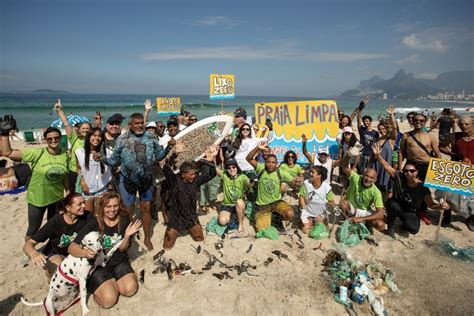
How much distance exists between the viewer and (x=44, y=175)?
3797 mm

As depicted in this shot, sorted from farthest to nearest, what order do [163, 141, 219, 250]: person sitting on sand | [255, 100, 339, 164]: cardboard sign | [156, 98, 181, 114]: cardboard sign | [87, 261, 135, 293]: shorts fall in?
[156, 98, 181, 114]: cardboard sign → [255, 100, 339, 164]: cardboard sign → [163, 141, 219, 250]: person sitting on sand → [87, 261, 135, 293]: shorts

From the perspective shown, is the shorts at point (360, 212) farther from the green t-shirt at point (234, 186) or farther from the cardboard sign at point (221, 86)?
the cardboard sign at point (221, 86)

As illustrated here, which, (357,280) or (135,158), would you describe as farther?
(135,158)

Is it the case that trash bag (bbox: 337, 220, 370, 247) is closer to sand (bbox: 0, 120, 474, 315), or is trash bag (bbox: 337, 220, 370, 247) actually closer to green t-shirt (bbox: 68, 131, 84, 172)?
sand (bbox: 0, 120, 474, 315)

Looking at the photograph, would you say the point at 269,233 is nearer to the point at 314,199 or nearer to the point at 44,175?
the point at 314,199

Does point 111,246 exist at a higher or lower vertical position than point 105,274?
higher

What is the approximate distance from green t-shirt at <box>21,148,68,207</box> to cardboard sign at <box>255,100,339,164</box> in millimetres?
5286

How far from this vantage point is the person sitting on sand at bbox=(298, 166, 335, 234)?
508 centimetres

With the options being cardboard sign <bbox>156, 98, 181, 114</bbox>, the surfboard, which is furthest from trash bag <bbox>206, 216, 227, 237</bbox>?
cardboard sign <bbox>156, 98, 181, 114</bbox>

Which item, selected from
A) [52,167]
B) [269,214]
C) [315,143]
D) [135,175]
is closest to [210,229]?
[269,214]

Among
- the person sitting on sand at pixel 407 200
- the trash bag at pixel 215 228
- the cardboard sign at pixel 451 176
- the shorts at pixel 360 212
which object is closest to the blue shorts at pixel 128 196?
the trash bag at pixel 215 228

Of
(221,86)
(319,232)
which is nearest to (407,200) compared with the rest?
(319,232)

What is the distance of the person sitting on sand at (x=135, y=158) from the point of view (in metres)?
3.96

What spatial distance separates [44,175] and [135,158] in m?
1.28
